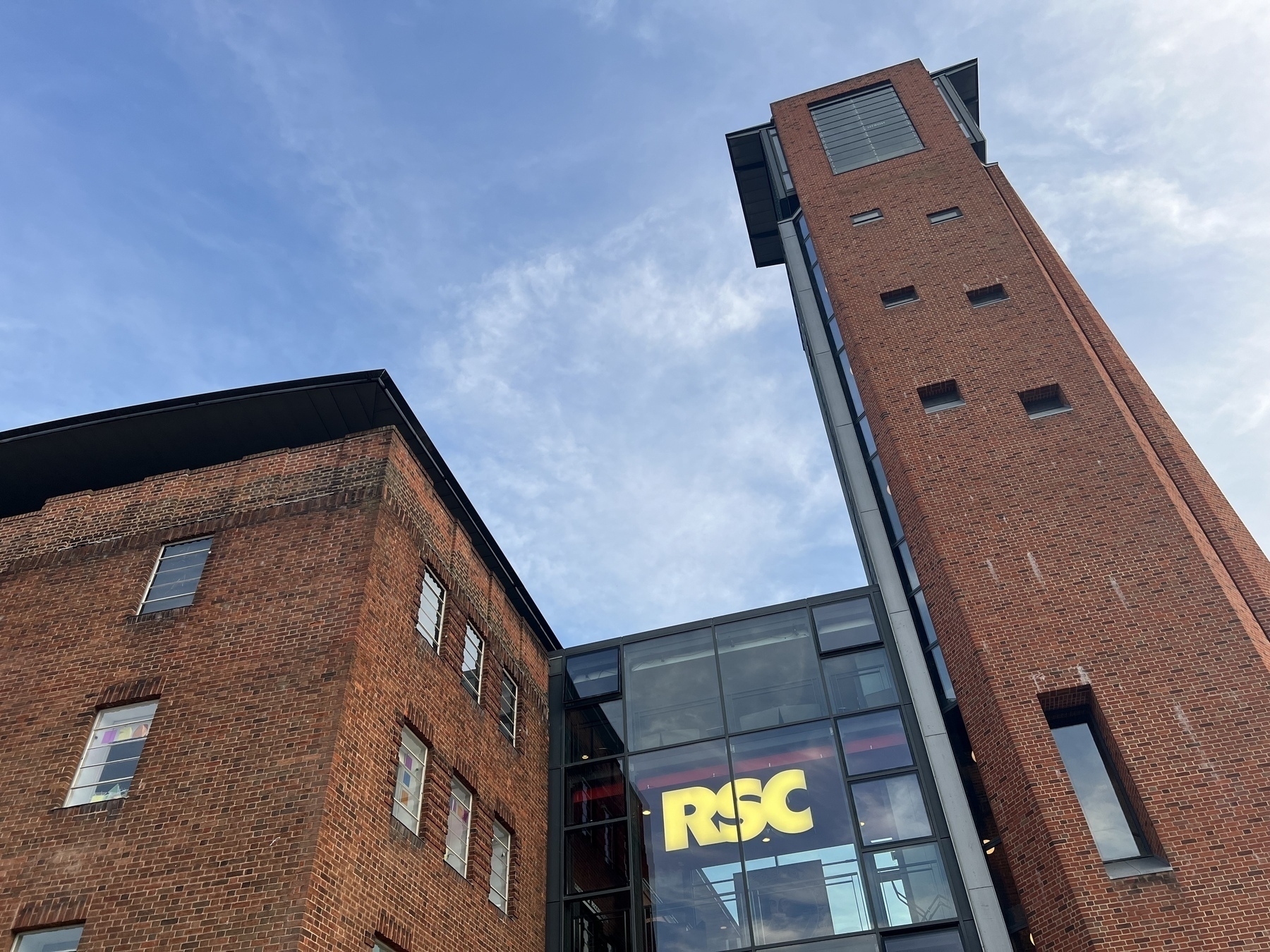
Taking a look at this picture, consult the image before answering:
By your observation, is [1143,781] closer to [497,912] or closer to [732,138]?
[497,912]

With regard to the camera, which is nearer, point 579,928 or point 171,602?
point 171,602

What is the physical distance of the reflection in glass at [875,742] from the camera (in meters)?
16.7

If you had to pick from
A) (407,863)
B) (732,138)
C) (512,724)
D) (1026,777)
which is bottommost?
(407,863)

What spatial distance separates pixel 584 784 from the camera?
18.9 meters

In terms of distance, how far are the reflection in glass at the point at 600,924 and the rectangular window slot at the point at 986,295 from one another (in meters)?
16.3

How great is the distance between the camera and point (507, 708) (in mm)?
18578

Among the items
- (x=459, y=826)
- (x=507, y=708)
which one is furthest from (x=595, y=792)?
(x=459, y=826)

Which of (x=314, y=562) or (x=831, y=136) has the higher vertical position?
(x=831, y=136)

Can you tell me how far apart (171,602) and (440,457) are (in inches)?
212

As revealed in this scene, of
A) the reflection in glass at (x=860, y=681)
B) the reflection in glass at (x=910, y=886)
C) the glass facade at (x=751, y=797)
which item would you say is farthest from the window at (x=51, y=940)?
the reflection in glass at (x=860, y=681)

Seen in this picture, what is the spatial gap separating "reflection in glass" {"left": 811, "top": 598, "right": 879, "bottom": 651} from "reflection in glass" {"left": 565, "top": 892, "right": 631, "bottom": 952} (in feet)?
20.5

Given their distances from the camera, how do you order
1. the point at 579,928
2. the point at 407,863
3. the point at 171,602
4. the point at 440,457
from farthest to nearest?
the point at 440,457 < the point at 579,928 < the point at 171,602 < the point at 407,863

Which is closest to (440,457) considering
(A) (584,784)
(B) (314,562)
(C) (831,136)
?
(B) (314,562)

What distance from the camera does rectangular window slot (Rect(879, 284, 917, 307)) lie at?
80.2 ft
